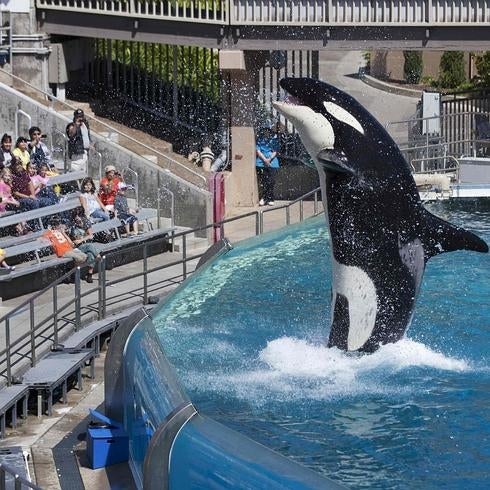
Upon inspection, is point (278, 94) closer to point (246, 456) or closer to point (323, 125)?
point (323, 125)

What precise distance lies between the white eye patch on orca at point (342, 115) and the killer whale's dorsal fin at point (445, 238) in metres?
0.97

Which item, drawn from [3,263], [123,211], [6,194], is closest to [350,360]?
[3,263]

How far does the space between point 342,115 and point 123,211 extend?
26.7ft

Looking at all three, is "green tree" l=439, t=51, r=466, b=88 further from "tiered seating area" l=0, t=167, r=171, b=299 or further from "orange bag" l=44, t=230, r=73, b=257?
"orange bag" l=44, t=230, r=73, b=257

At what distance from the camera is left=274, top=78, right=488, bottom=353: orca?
13883mm

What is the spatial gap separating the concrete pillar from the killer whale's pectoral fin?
12003 millimetres

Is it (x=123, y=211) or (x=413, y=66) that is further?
(x=413, y=66)

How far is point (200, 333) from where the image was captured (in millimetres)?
15203

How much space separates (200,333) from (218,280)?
213 centimetres

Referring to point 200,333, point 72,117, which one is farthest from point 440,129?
point 200,333

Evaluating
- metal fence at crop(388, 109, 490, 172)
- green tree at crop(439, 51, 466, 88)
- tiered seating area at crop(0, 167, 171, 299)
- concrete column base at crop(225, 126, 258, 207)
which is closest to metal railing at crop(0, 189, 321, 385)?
tiered seating area at crop(0, 167, 171, 299)

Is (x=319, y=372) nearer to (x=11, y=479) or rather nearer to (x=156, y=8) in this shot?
(x=11, y=479)

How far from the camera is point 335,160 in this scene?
44.6 ft

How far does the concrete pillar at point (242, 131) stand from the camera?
25812 mm
